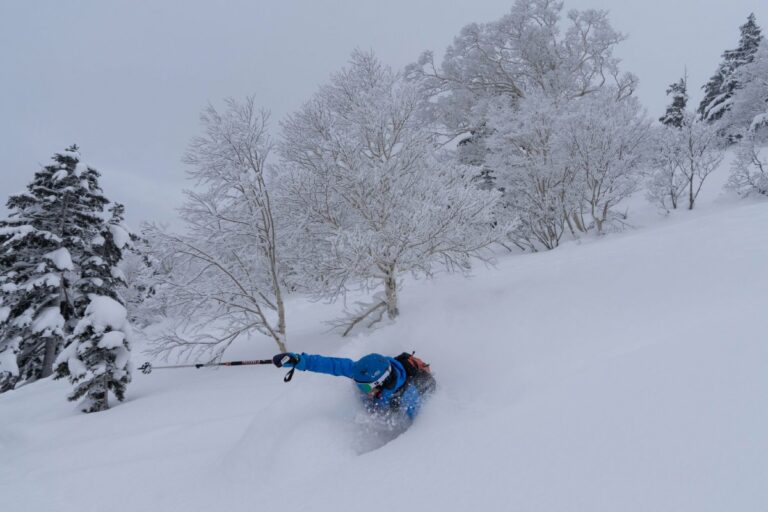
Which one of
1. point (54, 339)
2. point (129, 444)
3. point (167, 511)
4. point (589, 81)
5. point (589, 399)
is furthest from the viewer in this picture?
point (589, 81)

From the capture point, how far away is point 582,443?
2088mm

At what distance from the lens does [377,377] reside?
132 inches

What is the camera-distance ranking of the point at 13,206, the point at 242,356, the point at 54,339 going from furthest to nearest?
the point at 54,339
the point at 13,206
the point at 242,356

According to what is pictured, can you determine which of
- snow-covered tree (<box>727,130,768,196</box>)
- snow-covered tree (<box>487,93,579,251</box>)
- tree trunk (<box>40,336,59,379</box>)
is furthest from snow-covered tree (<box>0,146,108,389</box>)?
snow-covered tree (<box>727,130,768,196</box>)

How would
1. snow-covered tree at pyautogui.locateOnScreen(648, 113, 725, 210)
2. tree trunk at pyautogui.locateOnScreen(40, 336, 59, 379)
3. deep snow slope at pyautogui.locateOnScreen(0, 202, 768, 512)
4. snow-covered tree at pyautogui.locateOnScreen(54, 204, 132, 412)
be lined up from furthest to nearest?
snow-covered tree at pyautogui.locateOnScreen(648, 113, 725, 210)
tree trunk at pyautogui.locateOnScreen(40, 336, 59, 379)
snow-covered tree at pyautogui.locateOnScreen(54, 204, 132, 412)
deep snow slope at pyautogui.locateOnScreen(0, 202, 768, 512)

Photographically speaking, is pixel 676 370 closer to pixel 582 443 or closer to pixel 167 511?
pixel 582 443

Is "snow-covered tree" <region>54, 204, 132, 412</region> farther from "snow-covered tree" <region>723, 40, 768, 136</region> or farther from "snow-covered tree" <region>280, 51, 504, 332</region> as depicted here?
"snow-covered tree" <region>723, 40, 768, 136</region>

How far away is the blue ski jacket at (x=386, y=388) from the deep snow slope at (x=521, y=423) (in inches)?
7.1

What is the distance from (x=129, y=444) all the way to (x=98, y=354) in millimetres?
4478

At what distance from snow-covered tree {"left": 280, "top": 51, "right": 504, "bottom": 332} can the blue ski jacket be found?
3.58 m

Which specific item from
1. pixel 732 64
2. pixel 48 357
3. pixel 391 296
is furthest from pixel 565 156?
pixel 732 64

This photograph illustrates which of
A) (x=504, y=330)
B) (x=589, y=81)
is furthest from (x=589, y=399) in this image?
(x=589, y=81)

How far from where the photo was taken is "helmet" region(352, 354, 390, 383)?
3342 mm

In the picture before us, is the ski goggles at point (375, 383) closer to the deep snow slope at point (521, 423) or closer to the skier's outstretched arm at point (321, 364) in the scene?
the skier's outstretched arm at point (321, 364)
